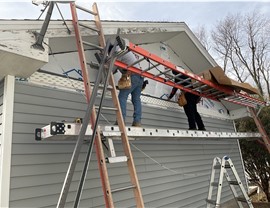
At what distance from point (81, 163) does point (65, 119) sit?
0.80 m

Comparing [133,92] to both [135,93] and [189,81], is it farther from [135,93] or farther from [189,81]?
[189,81]

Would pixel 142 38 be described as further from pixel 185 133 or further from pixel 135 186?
pixel 135 186

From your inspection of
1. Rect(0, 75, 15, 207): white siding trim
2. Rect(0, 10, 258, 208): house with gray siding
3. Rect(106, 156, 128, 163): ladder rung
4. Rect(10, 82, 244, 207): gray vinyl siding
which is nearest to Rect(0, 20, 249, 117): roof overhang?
Rect(0, 10, 258, 208): house with gray siding

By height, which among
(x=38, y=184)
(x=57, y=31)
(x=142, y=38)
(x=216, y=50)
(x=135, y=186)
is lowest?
(x=135, y=186)

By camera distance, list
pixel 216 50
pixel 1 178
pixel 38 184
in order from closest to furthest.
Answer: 1. pixel 1 178
2. pixel 38 184
3. pixel 216 50

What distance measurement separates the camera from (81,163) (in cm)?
436

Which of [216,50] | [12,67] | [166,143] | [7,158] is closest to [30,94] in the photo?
[12,67]

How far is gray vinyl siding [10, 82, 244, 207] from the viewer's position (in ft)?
12.1

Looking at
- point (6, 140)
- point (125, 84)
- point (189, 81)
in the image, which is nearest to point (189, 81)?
point (189, 81)

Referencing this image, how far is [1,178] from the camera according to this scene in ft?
10.9

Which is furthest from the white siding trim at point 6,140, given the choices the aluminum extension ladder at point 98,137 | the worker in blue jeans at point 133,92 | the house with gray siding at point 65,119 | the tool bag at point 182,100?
the tool bag at point 182,100

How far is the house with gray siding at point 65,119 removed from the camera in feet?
11.4

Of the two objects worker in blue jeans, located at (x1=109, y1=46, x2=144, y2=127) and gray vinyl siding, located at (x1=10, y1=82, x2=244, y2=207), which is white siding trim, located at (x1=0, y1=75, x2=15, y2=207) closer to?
gray vinyl siding, located at (x1=10, y1=82, x2=244, y2=207)

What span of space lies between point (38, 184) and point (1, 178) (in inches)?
22.2
